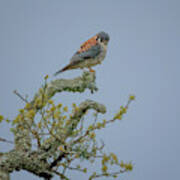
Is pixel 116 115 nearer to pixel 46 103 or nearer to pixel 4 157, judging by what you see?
pixel 46 103

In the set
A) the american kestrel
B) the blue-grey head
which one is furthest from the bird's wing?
the blue-grey head

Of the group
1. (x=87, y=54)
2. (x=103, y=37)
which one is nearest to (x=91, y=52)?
(x=87, y=54)

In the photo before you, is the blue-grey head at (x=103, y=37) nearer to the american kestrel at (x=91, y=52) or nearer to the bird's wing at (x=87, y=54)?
the american kestrel at (x=91, y=52)

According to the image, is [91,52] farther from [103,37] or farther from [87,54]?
[103,37]

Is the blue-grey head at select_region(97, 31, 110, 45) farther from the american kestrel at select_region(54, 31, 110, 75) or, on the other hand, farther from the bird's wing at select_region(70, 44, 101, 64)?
the bird's wing at select_region(70, 44, 101, 64)

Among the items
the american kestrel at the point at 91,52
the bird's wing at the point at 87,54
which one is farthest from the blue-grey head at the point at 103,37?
the bird's wing at the point at 87,54

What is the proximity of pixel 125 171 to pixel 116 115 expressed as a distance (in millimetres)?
663

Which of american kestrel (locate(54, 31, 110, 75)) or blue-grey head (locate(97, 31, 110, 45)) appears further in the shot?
blue-grey head (locate(97, 31, 110, 45))

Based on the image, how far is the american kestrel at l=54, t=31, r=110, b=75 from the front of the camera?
4.96 m

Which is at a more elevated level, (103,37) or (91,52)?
(103,37)

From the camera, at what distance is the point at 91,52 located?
197 inches

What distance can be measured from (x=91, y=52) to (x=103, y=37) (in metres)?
0.29

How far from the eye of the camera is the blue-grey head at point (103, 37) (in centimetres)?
506

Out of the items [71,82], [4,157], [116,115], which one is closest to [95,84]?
[71,82]
